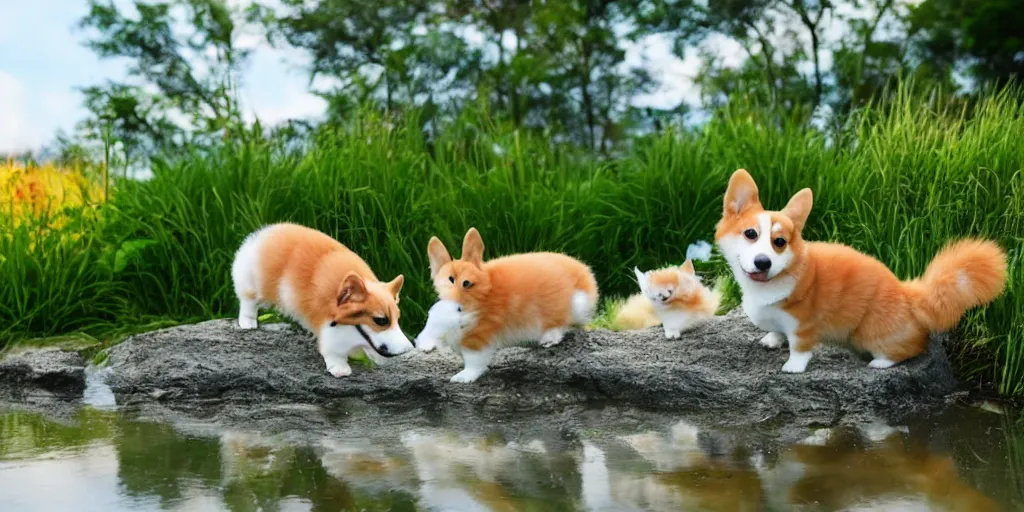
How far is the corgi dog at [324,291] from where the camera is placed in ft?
13.0

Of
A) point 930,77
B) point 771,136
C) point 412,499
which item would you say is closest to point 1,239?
point 412,499

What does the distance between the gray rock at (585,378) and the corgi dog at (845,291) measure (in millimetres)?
144

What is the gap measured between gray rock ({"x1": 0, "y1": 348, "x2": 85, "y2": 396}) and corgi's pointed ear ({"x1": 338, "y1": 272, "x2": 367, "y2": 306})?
154cm

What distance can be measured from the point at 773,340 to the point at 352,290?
184 centimetres

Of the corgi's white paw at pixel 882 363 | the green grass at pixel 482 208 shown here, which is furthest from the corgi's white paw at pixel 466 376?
the corgi's white paw at pixel 882 363

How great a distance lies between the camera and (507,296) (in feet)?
13.4

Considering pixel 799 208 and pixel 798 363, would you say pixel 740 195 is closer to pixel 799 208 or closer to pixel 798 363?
pixel 799 208

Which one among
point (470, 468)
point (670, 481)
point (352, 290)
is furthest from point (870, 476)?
point (352, 290)

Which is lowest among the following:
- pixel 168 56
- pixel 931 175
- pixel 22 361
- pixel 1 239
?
pixel 22 361

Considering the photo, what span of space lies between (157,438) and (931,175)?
4.03 m

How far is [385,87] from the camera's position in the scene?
9609mm

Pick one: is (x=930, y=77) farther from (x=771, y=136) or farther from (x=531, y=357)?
(x=531, y=357)

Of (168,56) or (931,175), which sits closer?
(931,175)

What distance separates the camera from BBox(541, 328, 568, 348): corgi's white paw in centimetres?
435
